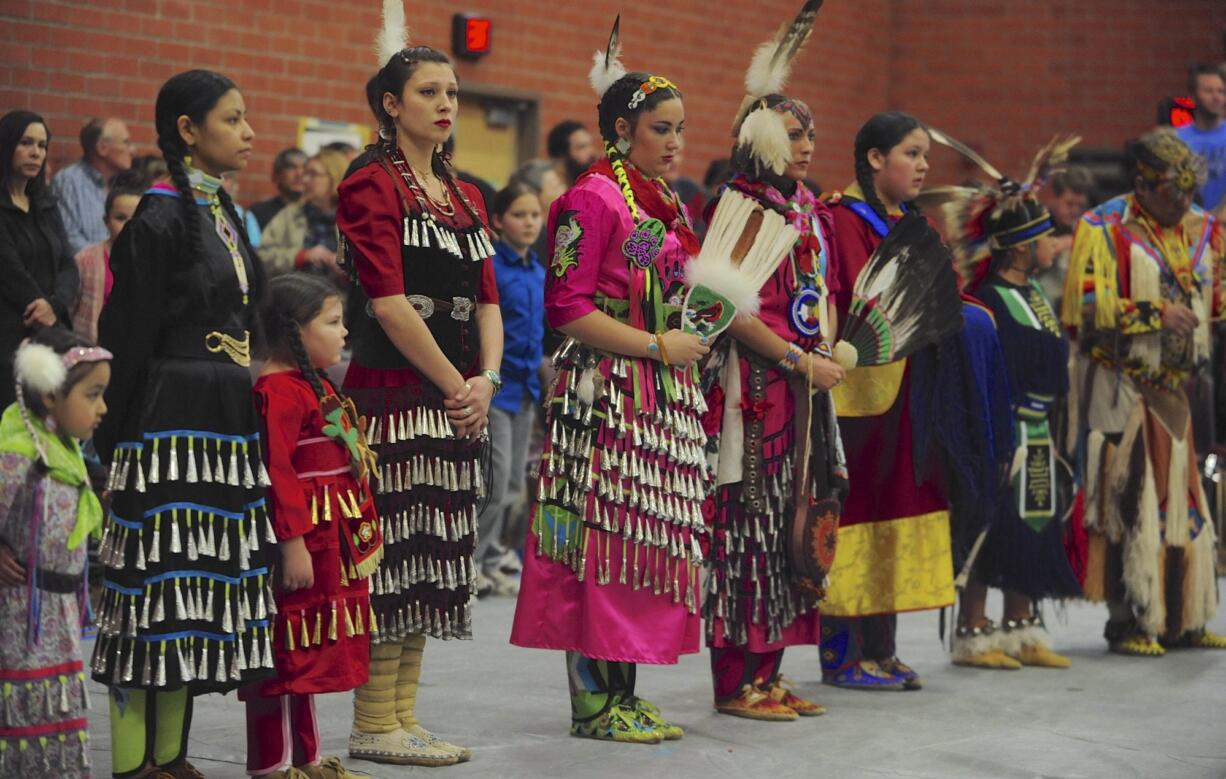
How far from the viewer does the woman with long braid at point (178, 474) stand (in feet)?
11.9

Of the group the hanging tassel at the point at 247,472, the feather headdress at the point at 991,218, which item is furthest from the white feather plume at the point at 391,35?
the feather headdress at the point at 991,218

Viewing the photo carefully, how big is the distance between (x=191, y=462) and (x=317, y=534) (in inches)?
13.4

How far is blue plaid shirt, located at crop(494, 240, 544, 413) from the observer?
715cm

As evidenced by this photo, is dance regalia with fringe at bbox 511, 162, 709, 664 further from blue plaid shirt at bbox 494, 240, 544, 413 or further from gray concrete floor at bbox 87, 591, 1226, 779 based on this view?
blue plaid shirt at bbox 494, 240, 544, 413

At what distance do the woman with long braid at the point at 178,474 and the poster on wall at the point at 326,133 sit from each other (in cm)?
502

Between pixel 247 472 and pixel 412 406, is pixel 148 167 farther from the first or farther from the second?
pixel 247 472

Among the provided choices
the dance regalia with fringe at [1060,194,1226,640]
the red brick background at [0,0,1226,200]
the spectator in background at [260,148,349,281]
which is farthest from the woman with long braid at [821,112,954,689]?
the red brick background at [0,0,1226,200]

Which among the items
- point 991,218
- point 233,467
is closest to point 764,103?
point 991,218

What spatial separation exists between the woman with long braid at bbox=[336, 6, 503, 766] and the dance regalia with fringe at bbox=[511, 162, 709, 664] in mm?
242

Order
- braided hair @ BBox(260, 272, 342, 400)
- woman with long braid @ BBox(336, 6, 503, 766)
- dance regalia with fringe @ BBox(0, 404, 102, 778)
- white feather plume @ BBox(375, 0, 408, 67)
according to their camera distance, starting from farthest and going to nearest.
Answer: white feather plume @ BBox(375, 0, 408, 67)
woman with long braid @ BBox(336, 6, 503, 766)
braided hair @ BBox(260, 272, 342, 400)
dance regalia with fringe @ BBox(0, 404, 102, 778)

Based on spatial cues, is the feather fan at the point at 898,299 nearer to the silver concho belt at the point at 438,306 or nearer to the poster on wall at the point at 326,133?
the silver concho belt at the point at 438,306

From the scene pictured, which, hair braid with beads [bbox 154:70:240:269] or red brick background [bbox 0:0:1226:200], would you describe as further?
red brick background [bbox 0:0:1226:200]

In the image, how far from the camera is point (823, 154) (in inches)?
508

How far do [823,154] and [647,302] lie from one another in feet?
28.3
